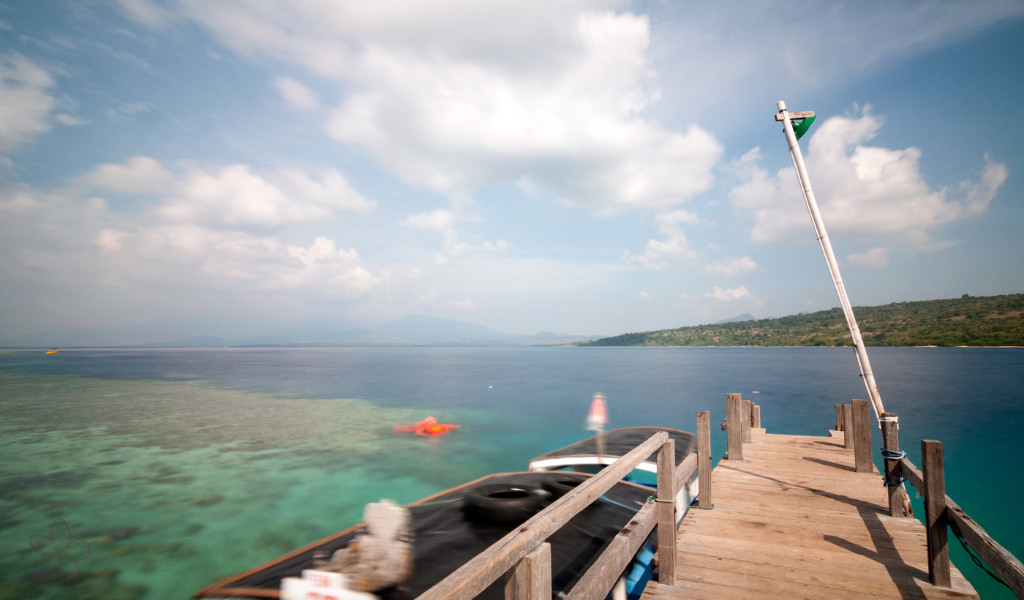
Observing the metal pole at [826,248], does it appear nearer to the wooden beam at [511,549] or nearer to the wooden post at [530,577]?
the wooden beam at [511,549]

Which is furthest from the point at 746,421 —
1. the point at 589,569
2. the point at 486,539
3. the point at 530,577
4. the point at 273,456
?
the point at 273,456

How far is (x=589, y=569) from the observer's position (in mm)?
3412

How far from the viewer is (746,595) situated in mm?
4254

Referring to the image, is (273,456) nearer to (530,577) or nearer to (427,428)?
(427,428)

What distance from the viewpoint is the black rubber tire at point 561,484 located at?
681cm

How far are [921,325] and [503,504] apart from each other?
162367 mm

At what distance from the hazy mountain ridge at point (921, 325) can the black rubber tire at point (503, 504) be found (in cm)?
10776

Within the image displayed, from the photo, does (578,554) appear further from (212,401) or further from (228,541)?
(212,401)

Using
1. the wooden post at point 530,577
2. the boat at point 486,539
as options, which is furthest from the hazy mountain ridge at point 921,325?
the wooden post at point 530,577

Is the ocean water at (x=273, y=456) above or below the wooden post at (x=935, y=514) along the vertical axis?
below

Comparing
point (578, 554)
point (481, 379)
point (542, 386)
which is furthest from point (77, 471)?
point (481, 379)

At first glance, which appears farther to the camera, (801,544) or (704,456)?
(704,456)

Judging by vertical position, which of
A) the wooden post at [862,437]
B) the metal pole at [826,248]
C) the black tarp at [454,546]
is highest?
the metal pole at [826,248]

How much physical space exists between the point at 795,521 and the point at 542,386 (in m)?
47.5
